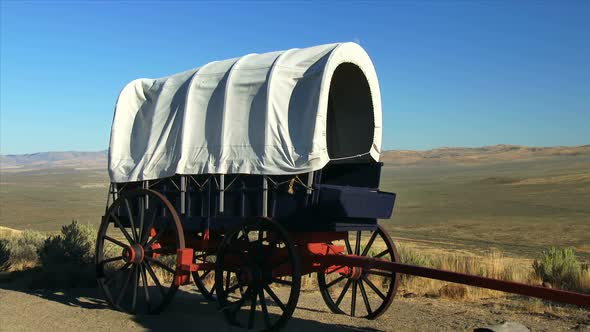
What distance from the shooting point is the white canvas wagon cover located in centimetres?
703

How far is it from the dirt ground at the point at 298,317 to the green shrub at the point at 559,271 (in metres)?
1.27

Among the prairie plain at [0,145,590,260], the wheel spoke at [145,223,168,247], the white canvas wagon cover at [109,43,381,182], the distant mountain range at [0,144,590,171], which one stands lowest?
the prairie plain at [0,145,590,260]

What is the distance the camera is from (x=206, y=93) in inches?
316

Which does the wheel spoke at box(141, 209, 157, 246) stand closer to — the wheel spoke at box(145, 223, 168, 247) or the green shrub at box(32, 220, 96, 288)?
the wheel spoke at box(145, 223, 168, 247)

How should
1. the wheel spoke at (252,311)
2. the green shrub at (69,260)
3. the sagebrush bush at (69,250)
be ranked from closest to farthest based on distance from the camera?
the wheel spoke at (252,311) < the green shrub at (69,260) < the sagebrush bush at (69,250)

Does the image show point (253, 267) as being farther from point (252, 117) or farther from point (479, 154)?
point (479, 154)

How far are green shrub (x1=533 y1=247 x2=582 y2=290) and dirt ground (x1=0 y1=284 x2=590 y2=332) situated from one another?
127cm

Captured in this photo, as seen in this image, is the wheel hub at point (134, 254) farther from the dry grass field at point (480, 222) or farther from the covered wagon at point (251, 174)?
the dry grass field at point (480, 222)

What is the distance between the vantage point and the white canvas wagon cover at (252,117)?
7.03 meters

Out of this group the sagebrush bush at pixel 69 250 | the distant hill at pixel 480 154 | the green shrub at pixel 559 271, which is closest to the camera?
the green shrub at pixel 559 271

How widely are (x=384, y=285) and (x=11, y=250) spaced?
343 inches

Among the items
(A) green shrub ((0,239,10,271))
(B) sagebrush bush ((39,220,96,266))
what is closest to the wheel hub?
(B) sagebrush bush ((39,220,96,266))

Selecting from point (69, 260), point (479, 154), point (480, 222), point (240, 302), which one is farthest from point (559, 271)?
point (479, 154)

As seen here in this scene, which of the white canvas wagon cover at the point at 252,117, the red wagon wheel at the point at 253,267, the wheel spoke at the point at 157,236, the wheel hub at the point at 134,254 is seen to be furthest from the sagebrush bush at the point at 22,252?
the red wagon wheel at the point at 253,267
